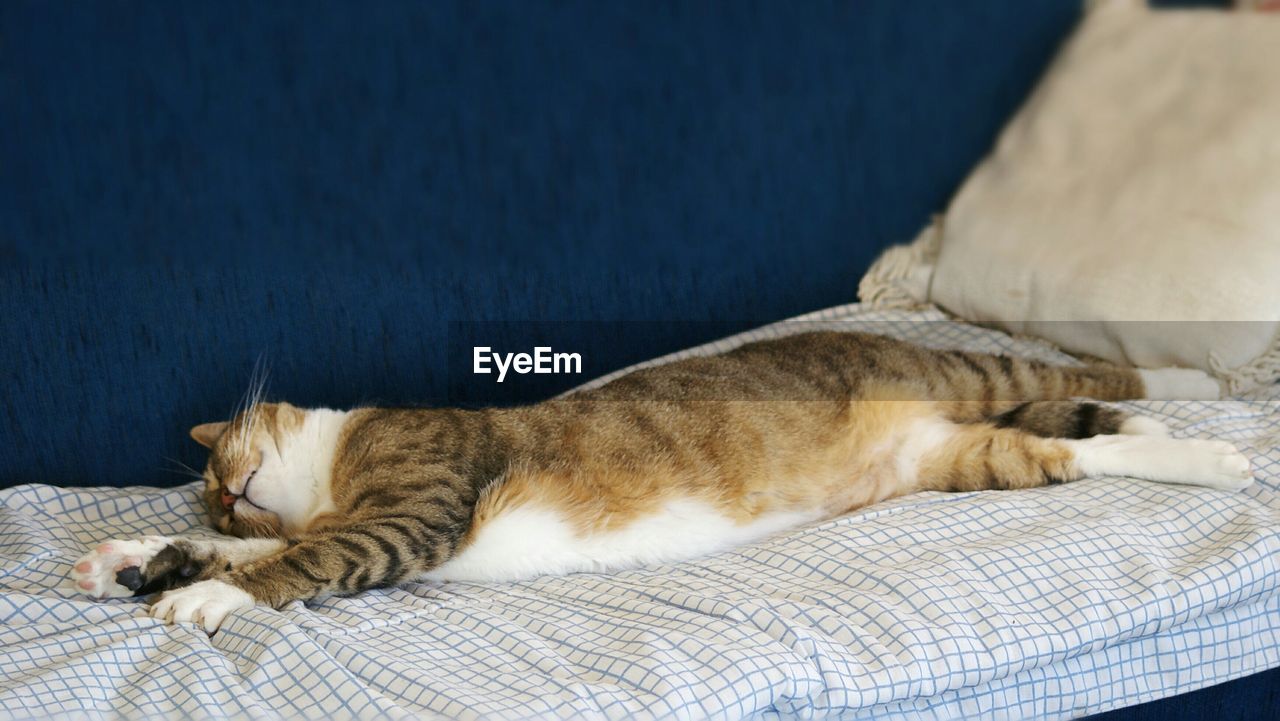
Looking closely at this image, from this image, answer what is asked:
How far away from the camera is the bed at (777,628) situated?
1.32 meters

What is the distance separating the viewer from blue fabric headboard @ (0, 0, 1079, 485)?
74.5 inches

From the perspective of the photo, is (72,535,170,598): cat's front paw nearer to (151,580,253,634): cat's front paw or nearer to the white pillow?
(151,580,253,634): cat's front paw

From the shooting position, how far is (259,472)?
185 cm

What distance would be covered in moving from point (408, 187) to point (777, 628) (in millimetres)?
1151

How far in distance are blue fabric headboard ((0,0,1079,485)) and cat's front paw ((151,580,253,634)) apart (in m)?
0.56

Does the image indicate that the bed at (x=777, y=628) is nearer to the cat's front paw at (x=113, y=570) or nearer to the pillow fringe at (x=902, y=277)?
the cat's front paw at (x=113, y=570)

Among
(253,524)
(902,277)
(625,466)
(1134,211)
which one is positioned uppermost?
(1134,211)

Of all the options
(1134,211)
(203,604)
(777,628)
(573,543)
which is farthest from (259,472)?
(1134,211)

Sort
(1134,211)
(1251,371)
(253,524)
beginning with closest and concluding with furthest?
1. (253,524)
2. (1251,371)
3. (1134,211)

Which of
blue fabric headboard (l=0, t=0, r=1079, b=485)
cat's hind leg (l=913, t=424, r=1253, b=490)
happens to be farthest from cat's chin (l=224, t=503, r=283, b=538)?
cat's hind leg (l=913, t=424, r=1253, b=490)

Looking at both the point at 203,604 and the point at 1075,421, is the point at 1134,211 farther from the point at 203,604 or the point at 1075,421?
the point at 203,604

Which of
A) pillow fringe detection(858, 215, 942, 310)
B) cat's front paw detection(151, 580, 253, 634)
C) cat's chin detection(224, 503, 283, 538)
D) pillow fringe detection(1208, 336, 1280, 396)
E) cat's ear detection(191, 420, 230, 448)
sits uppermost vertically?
pillow fringe detection(858, 215, 942, 310)

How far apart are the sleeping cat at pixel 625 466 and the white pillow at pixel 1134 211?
15 cm

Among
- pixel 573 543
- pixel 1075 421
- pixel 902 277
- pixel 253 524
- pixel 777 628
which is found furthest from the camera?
pixel 902 277
